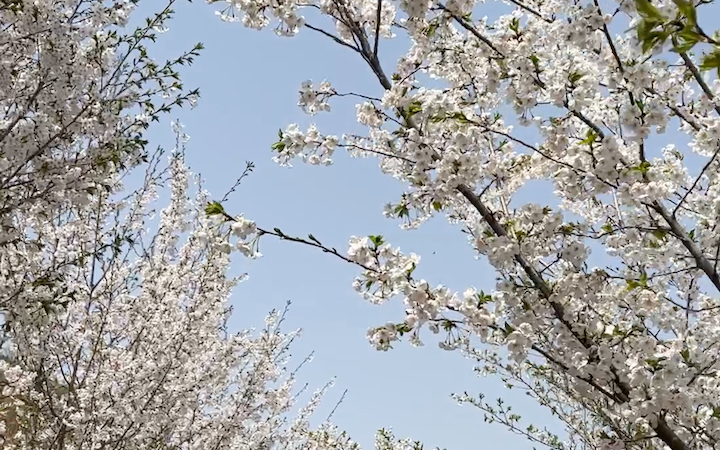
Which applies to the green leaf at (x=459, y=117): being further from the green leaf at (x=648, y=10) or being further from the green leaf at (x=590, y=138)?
the green leaf at (x=648, y=10)

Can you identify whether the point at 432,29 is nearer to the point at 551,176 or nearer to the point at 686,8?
the point at 551,176

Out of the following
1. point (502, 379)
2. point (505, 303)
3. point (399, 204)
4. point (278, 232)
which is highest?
point (502, 379)

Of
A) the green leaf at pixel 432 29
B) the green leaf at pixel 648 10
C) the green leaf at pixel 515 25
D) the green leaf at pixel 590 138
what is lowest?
the green leaf at pixel 648 10

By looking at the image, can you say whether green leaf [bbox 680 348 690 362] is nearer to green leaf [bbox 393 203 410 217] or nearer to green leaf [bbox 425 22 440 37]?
green leaf [bbox 393 203 410 217]

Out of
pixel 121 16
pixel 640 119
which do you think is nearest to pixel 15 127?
pixel 121 16

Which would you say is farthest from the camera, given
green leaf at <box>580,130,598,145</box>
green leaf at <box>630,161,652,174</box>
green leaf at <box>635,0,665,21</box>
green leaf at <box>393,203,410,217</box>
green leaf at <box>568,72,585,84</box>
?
green leaf at <box>393,203,410,217</box>

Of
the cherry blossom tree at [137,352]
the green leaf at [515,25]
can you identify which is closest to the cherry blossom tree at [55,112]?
the cherry blossom tree at [137,352]

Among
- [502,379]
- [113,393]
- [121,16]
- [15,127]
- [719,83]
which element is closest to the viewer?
[719,83]

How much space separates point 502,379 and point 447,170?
376 cm

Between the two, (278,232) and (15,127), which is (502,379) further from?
(15,127)

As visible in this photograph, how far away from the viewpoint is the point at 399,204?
303 centimetres

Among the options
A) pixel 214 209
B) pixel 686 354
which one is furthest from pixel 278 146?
pixel 686 354

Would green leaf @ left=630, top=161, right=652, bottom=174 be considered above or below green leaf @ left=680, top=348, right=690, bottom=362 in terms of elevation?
above

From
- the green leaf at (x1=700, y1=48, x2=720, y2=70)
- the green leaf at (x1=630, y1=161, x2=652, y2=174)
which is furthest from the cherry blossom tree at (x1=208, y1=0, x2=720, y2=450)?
the green leaf at (x1=700, y1=48, x2=720, y2=70)
